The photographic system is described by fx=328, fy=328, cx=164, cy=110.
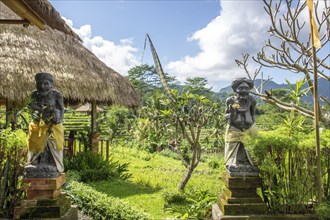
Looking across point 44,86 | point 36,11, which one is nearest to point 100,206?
point 44,86

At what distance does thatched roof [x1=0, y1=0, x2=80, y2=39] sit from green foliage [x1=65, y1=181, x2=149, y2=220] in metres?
2.63

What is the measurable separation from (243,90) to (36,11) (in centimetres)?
244

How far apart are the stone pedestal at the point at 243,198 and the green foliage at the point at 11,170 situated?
2368 millimetres

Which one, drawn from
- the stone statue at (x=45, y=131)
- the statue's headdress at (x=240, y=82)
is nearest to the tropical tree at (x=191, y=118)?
the statue's headdress at (x=240, y=82)

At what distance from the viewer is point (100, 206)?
16.1 ft

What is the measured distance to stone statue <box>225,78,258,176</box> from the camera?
12.8 feet

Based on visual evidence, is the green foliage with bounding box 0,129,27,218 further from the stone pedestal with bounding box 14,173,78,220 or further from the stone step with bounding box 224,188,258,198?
the stone step with bounding box 224,188,258,198

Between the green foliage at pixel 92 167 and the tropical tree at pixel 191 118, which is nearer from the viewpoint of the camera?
the tropical tree at pixel 191 118

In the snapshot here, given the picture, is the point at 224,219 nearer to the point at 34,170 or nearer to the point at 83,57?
the point at 34,170

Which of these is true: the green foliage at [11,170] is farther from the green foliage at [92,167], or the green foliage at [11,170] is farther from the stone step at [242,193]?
the green foliage at [92,167]

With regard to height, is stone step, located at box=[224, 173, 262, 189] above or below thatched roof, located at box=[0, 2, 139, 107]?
below

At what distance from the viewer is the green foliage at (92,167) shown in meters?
7.77

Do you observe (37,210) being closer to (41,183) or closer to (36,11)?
(41,183)

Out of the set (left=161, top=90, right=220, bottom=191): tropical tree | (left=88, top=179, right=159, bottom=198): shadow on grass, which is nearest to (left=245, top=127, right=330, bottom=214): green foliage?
(left=161, top=90, right=220, bottom=191): tropical tree
